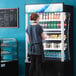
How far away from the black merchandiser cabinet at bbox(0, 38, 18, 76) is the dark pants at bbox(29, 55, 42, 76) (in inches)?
23.6

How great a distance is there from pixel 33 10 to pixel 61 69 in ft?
5.70

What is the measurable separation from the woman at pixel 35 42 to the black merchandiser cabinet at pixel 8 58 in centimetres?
62

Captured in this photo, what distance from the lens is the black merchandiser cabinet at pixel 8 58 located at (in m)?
5.71

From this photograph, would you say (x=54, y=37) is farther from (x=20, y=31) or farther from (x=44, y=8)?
(x=20, y=31)

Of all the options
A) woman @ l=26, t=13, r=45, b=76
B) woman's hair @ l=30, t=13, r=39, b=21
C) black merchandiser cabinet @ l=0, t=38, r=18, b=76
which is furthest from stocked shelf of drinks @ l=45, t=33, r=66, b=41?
black merchandiser cabinet @ l=0, t=38, r=18, b=76

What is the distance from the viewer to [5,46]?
5.80 meters

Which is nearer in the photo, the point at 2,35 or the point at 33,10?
the point at 33,10

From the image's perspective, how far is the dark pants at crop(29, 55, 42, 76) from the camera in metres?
5.38

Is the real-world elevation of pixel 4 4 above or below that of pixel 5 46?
above

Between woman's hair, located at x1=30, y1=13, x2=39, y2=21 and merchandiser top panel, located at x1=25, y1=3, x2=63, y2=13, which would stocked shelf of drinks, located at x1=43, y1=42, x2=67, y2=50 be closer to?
woman's hair, located at x1=30, y1=13, x2=39, y2=21

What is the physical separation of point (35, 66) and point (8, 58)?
862 mm

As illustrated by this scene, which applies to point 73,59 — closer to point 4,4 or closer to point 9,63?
point 9,63

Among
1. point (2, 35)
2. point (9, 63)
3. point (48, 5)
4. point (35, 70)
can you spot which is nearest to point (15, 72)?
point (9, 63)

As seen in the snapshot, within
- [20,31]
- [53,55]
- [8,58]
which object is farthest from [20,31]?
[53,55]
